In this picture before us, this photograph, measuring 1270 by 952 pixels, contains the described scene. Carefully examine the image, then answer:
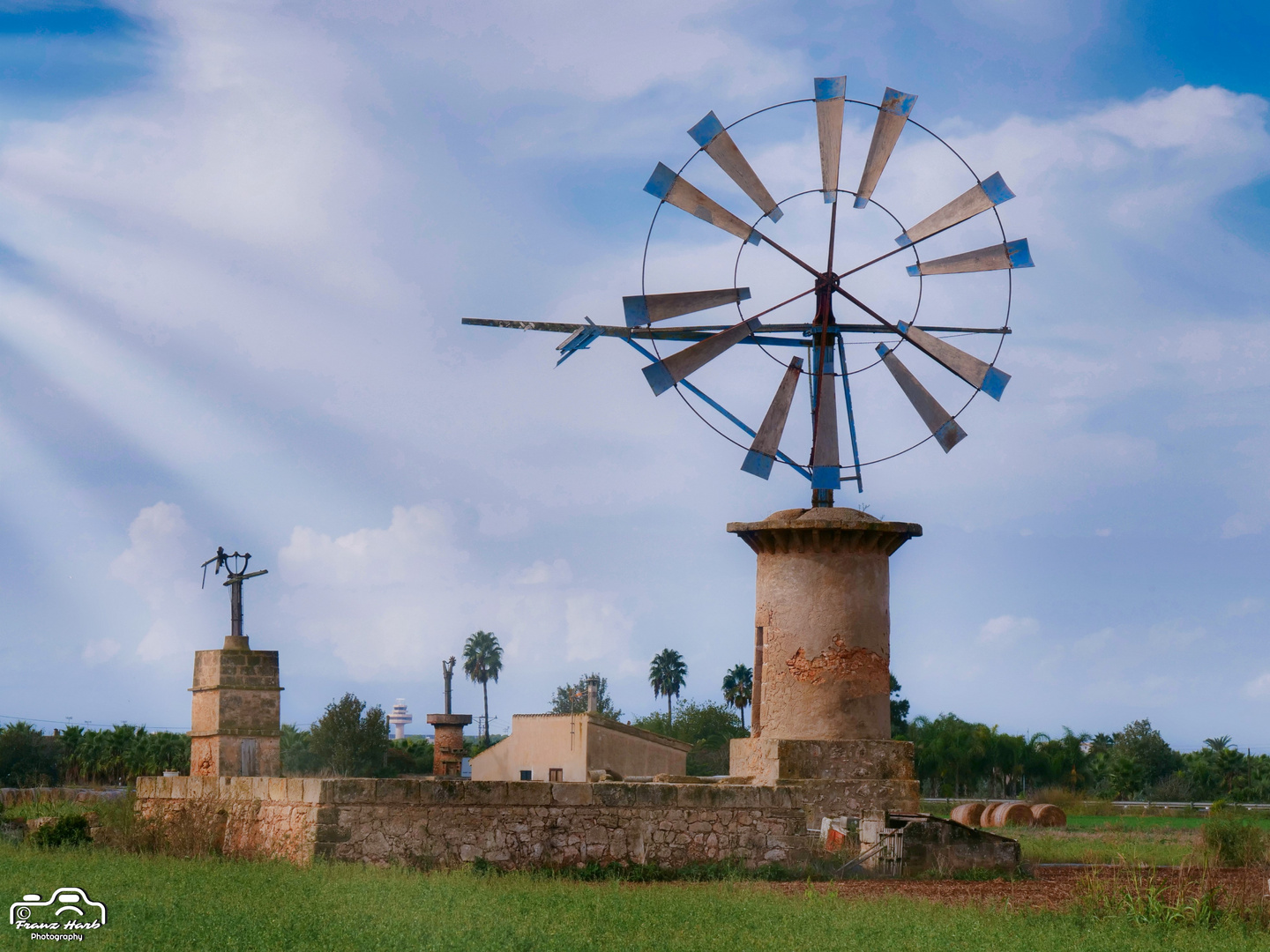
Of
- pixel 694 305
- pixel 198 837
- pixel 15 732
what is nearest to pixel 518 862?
pixel 198 837

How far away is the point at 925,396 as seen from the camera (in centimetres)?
1750

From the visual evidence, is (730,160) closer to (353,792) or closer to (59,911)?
(353,792)

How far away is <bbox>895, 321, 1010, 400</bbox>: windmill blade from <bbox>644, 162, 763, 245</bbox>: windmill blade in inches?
100.0

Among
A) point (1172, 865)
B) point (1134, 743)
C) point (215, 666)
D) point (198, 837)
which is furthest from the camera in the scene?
point (1134, 743)

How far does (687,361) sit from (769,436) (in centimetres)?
145

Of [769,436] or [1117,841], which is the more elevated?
[769,436]

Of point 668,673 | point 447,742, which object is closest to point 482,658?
point 668,673

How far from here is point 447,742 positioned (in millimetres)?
30344

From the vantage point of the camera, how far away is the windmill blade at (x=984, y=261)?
57.1 ft

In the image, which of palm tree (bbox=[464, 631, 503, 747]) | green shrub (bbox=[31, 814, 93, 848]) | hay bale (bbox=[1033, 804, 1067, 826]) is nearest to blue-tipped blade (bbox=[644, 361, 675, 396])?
green shrub (bbox=[31, 814, 93, 848])

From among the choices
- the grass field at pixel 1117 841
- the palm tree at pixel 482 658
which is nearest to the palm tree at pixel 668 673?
the palm tree at pixel 482 658

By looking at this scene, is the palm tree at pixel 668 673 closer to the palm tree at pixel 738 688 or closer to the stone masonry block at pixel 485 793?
the palm tree at pixel 738 688

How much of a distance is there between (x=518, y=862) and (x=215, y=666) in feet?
18.5

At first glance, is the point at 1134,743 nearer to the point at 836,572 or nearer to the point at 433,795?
the point at 836,572
